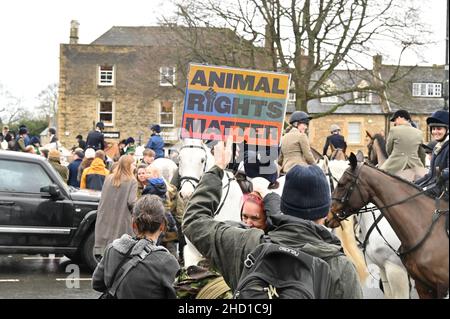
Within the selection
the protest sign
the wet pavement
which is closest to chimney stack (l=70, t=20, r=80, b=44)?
the wet pavement

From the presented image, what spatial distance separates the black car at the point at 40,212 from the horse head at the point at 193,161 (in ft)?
14.0

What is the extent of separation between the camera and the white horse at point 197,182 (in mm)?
7344

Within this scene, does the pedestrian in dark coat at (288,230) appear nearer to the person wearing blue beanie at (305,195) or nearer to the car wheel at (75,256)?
the person wearing blue beanie at (305,195)

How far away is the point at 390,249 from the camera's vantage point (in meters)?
8.01

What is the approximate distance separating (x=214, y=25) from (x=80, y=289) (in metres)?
19.1

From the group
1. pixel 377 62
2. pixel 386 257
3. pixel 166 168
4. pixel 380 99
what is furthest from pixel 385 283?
pixel 380 99

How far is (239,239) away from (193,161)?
15.1 feet

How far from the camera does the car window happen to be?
12.1 metres

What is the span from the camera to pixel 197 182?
7801 mm

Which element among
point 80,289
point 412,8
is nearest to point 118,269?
point 80,289

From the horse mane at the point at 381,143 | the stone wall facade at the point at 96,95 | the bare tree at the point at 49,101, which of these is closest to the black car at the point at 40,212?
the horse mane at the point at 381,143

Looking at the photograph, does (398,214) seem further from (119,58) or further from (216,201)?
(119,58)

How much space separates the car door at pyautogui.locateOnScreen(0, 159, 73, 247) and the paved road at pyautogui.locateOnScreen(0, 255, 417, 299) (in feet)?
1.90

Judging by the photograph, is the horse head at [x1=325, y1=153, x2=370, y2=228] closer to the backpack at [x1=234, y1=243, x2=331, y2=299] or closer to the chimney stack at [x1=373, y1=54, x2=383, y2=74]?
the backpack at [x1=234, y1=243, x2=331, y2=299]
